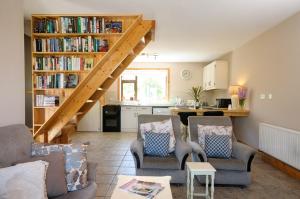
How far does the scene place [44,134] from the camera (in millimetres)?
4059

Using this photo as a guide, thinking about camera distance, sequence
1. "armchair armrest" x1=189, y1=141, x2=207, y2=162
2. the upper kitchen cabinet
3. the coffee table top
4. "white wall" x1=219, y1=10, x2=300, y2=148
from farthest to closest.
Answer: the upper kitchen cabinet
"white wall" x1=219, y1=10, x2=300, y2=148
"armchair armrest" x1=189, y1=141, x2=207, y2=162
the coffee table top

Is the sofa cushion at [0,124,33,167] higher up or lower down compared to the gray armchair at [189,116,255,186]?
higher up

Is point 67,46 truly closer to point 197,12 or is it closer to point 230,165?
point 197,12

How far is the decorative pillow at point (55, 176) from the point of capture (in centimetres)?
179

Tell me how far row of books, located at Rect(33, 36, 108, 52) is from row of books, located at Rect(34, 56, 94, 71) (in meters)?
0.14

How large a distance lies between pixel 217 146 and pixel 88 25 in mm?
2752

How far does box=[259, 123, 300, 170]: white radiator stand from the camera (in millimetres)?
3334

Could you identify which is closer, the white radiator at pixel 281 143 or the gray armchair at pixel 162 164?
the gray armchair at pixel 162 164

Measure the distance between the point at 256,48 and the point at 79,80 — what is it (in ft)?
12.2

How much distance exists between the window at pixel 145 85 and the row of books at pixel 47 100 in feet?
14.6

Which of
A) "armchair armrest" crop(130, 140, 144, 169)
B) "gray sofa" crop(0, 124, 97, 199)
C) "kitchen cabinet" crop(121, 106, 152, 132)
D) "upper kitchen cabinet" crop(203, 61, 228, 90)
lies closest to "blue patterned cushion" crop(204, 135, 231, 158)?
"armchair armrest" crop(130, 140, 144, 169)

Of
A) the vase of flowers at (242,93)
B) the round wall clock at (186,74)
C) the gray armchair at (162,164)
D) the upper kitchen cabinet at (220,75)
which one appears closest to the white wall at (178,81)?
the round wall clock at (186,74)

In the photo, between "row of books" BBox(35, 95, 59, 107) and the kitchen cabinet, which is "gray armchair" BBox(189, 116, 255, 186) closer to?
"row of books" BBox(35, 95, 59, 107)

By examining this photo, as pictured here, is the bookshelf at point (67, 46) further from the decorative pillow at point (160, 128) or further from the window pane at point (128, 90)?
the window pane at point (128, 90)
